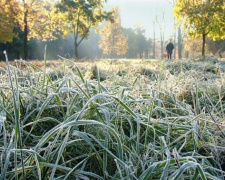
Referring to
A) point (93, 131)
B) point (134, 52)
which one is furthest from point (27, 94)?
point (134, 52)

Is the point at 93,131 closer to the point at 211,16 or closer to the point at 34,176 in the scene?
the point at 34,176

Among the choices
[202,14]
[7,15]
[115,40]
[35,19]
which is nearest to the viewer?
[202,14]

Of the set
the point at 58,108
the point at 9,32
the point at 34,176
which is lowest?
the point at 34,176

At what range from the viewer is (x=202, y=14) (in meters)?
18.0

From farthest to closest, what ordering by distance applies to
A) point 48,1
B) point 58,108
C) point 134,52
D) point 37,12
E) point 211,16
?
1. point 134,52
2. point 48,1
3. point 37,12
4. point 211,16
5. point 58,108

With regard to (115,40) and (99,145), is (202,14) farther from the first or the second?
(115,40)

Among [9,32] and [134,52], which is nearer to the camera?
[9,32]

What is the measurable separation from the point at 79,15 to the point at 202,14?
10.9 m

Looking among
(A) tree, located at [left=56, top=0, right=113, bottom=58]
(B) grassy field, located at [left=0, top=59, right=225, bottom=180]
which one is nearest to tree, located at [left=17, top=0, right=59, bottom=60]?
(A) tree, located at [left=56, top=0, right=113, bottom=58]

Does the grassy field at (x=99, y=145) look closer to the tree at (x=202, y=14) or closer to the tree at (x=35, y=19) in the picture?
the tree at (x=202, y=14)

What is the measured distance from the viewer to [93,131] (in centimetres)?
89

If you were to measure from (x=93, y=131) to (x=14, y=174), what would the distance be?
0.28 metres

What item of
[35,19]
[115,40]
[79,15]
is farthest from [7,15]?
[115,40]

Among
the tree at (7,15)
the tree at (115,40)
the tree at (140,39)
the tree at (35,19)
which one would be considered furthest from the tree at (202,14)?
the tree at (140,39)
